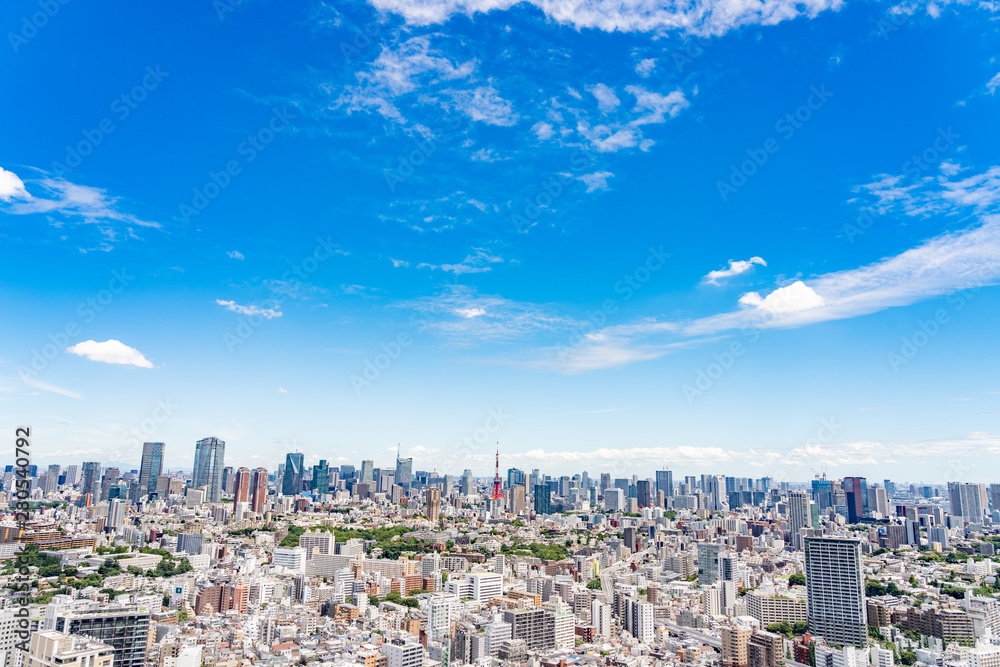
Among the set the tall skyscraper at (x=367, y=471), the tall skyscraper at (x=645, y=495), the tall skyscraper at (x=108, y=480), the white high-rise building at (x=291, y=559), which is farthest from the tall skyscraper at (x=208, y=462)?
the tall skyscraper at (x=645, y=495)

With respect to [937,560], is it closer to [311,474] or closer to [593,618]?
[593,618]

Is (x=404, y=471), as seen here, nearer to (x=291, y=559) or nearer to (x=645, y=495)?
(x=645, y=495)

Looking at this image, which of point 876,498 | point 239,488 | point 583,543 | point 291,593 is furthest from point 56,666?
point 876,498

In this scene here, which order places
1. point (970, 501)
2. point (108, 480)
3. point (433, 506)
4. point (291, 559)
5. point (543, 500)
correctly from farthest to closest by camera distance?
1. point (543, 500)
2. point (108, 480)
3. point (970, 501)
4. point (433, 506)
5. point (291, 559)

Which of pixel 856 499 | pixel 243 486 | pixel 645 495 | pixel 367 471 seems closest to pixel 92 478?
pixel 243 486

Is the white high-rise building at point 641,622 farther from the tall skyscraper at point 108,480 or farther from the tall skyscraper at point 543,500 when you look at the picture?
the tall skyscraper at point 108,480

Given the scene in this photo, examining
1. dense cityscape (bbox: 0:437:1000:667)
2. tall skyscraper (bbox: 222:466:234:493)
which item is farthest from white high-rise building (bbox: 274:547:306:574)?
tall skyscraper (bbox: 222:466:234:493)
